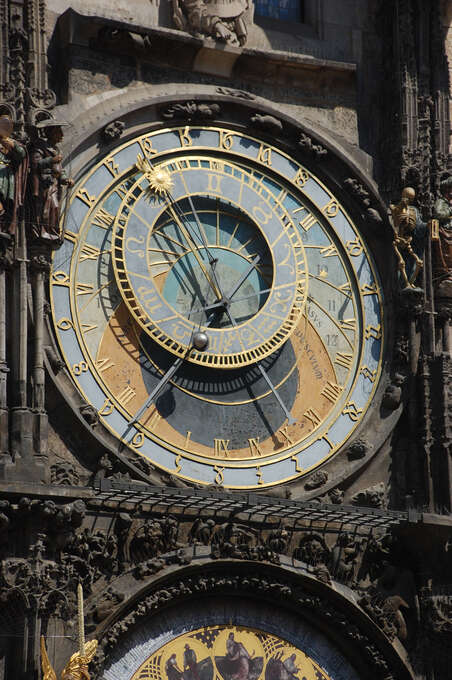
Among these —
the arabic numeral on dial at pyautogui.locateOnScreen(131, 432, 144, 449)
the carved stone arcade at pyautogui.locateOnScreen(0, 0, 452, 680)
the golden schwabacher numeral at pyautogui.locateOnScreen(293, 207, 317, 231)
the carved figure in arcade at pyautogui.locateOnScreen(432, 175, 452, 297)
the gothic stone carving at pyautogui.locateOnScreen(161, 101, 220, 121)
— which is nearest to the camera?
the carved stone arcade at pyautogui.locateOnScreen(0, 0, 452, 680)

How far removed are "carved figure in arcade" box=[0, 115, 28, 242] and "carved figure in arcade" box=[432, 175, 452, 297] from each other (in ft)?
13.4

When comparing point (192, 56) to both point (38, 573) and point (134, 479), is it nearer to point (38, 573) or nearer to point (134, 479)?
point (134, 479)

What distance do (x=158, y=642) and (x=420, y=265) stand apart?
14.3 ft

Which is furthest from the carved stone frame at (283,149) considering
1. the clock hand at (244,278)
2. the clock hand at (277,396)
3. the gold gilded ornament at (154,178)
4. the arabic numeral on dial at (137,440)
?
the clock hand at (244,278)

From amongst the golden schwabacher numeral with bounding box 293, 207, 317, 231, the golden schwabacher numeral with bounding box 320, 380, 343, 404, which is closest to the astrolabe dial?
the golden schwabacher numeral with bounding box 293, 207, 317, 231

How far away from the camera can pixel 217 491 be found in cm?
1644

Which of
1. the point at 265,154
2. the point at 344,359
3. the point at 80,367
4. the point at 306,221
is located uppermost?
the point at 265,154

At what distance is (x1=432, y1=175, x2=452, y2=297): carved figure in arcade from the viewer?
1802 cm

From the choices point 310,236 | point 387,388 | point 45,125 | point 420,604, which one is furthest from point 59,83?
point 420,604

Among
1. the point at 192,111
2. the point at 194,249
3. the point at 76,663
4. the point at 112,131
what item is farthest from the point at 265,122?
the point at 76,663

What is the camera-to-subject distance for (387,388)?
57.9 feet

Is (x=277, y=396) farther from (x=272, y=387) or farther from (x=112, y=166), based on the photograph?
(x=112, y=166)

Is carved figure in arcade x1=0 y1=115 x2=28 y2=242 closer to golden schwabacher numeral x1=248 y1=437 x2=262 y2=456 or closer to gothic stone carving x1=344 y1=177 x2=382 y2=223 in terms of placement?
golden schwabacher numeral x1=248 y1=437 x2=262 y2=456

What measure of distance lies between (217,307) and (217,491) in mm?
1753
